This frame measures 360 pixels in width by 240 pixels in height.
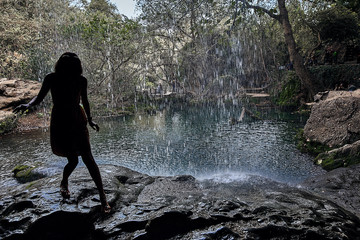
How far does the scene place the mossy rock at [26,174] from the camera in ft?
18.5

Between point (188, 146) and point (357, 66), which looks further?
point (357, 66)

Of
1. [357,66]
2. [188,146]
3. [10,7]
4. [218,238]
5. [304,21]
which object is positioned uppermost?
[10,7]

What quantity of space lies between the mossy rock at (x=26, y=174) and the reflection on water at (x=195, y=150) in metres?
0.37

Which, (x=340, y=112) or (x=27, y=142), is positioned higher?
(x=340, y=112)

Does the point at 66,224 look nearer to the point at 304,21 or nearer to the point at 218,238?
the point at 218,238

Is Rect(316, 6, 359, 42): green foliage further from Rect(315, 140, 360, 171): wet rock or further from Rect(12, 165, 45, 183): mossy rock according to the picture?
Rect(12, 165, 45, 183): mossy rock

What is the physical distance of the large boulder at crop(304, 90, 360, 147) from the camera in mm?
6324

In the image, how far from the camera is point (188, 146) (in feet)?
27.6

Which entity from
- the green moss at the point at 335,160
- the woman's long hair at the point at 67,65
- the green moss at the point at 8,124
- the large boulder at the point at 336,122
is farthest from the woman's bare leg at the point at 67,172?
the green moss at the point at 8,124

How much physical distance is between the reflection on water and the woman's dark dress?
3838mm

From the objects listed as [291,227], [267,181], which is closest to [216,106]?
[267,181]

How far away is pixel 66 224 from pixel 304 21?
1775 centimetres

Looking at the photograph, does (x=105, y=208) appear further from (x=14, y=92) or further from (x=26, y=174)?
(x=14, y=92)

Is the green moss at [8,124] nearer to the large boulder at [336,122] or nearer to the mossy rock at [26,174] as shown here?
the mossy rock at [26,174]
